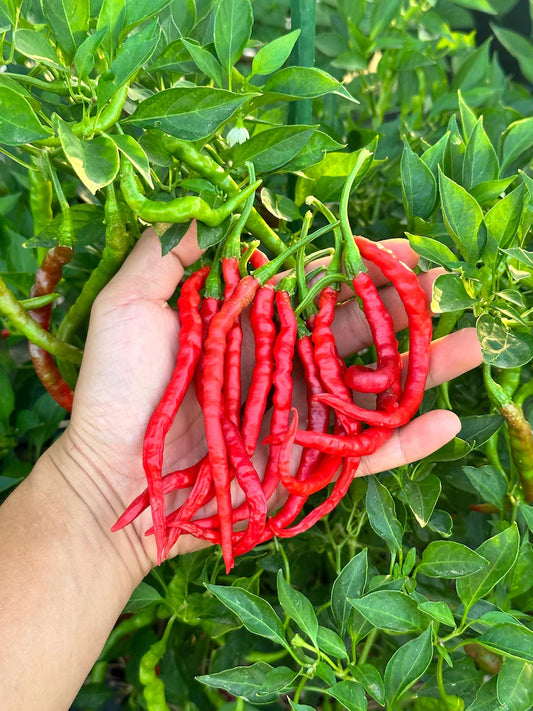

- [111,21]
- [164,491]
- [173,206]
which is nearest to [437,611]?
[164,491]

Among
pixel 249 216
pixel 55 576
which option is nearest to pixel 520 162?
pixel 249 216

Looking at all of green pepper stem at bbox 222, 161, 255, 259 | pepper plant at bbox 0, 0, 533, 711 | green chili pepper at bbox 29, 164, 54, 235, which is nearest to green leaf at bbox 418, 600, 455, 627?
pepper plant at bbox 0, 0, 533, 711

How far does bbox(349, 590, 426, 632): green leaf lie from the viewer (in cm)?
87

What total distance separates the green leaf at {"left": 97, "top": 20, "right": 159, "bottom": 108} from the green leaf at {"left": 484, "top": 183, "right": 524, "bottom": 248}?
1.59 feet

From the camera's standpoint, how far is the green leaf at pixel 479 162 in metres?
1.00

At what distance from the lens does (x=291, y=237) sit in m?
1.14

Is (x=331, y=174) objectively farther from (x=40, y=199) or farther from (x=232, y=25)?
(x=40, y=199)

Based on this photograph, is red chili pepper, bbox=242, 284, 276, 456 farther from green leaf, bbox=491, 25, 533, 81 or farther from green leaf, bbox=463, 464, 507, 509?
green leaf, bbox=491, 25, 533, 81

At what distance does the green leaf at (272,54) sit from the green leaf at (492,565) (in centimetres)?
72

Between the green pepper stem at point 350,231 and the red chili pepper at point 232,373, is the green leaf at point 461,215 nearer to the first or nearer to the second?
the green pepper stem at point 350,231

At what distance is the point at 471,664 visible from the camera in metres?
1.06

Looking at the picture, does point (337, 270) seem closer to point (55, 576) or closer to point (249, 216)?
point (249, 216)

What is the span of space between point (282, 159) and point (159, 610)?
2.88ft

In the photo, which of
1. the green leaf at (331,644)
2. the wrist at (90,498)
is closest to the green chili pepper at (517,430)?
the green leaf at (331,644)
